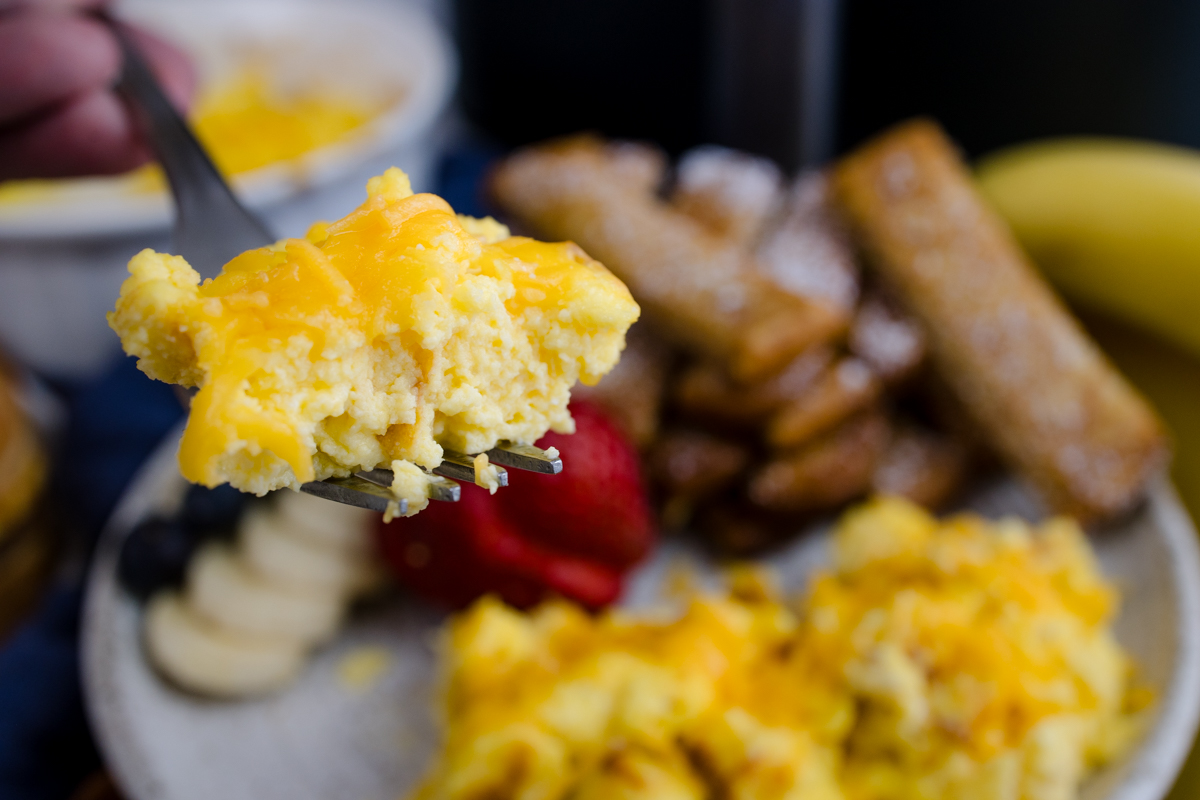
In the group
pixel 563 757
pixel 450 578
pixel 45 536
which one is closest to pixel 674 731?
pixel 563 757

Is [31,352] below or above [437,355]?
below

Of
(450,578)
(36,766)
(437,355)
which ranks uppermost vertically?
(437,355)

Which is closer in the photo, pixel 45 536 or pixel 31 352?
pixel 45 536

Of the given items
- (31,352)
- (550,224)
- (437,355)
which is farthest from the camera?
(31,352)

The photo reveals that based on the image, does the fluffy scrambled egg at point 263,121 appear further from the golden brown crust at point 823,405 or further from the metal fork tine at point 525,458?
the metal fork tine at point 525,458

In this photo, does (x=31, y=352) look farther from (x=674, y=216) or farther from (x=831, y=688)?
(x=831, y=688)

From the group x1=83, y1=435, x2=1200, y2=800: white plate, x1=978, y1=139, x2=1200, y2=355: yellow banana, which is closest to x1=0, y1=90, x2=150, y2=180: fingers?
x1=83, y1=435, x2=1200, y2=800: white plate
